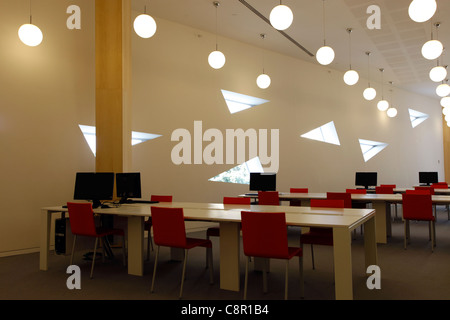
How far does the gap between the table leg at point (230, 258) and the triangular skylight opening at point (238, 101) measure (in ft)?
15.7

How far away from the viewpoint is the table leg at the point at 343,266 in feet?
8.45

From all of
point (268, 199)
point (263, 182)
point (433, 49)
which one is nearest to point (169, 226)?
point (268, 199)

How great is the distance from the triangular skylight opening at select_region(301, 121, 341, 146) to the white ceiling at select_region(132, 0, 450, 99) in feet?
5.88

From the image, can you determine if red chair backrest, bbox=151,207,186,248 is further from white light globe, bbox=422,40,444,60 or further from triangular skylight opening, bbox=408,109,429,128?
triangular skylight opening, bbox=408,109,429,128

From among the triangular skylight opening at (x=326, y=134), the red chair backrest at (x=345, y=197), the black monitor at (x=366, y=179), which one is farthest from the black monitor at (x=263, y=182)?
the triangular skylight opening at (x=326, y=134)

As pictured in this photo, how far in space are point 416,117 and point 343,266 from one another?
13088 millimetres

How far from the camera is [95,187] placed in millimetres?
4617

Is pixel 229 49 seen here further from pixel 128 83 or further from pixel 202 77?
pixel 128 83

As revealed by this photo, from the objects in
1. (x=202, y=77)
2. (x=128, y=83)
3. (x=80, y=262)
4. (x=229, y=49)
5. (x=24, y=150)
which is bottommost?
(x=80, y=262)

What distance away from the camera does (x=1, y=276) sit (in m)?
3.95

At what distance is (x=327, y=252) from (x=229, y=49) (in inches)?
194

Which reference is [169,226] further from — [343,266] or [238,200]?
[343,266]

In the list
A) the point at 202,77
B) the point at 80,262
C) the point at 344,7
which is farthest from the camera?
the point at 202,77
